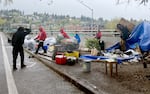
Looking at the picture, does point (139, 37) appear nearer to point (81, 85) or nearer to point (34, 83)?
point (34, 83)

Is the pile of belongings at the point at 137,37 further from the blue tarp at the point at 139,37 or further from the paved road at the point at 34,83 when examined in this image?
the paved road at the point at 34,83

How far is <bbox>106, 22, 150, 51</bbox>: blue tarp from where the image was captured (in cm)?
1721

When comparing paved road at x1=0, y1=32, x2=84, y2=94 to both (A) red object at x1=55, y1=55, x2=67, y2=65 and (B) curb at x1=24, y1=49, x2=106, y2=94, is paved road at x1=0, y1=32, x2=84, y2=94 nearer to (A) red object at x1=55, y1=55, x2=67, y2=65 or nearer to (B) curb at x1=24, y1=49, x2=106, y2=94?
(B) curb at x1=24, y1=49, x2=106, y2=94

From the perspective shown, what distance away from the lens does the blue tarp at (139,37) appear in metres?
17.2

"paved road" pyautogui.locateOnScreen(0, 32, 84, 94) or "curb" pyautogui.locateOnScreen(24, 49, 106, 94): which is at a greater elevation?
"curb" pyautogui.locateOnScreen(24, 49, 106, 94)

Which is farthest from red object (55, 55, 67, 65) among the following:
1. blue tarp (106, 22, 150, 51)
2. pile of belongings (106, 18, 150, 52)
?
pile of belongings (106, 18, 150, 52)

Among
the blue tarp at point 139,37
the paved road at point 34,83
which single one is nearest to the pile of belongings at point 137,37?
the blue tarp at point 139,37

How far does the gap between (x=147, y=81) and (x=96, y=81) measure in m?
1.65

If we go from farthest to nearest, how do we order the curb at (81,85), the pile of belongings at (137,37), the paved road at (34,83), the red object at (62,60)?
the pile of belongings at (137,37)
the red object at (62,60)
the paved road at (34,83)
the curb at (81,85)

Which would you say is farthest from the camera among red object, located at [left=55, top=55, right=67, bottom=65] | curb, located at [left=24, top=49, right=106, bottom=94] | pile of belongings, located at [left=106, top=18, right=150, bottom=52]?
pile of belongings, located at [left=106, top=18, right=150, bottom=52]

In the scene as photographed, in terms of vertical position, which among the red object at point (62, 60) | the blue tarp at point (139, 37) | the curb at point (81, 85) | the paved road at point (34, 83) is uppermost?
the blue tarp at point (139, 37)

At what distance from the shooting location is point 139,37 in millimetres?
20812

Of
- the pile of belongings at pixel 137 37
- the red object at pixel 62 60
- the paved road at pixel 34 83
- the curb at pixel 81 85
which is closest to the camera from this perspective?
the curb at pixel 81 85

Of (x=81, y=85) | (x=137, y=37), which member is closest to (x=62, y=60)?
(x=137, y=37)
